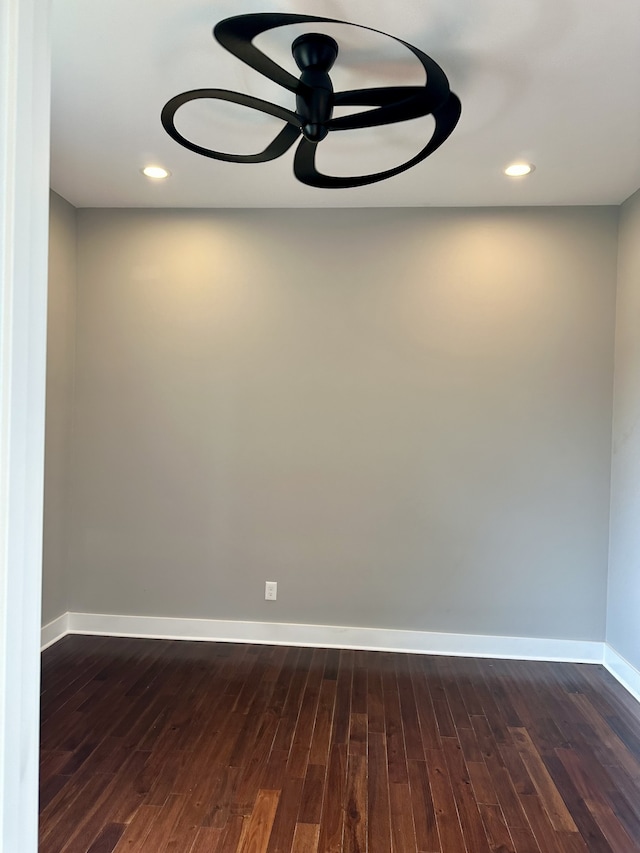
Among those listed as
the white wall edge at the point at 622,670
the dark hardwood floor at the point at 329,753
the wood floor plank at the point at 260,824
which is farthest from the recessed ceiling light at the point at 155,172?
the white wall edge at the point at 622,670

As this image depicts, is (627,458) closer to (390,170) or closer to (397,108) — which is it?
(390,170)

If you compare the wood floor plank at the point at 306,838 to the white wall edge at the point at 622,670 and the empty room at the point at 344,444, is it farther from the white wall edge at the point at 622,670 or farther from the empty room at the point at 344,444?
the white wall edge at the point at 622,670

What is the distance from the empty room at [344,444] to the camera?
2568mm

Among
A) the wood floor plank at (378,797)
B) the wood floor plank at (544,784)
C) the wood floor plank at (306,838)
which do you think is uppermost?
the wood floor plank at (306,838)

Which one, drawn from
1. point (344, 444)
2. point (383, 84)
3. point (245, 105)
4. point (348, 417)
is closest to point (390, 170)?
point (383, 84)

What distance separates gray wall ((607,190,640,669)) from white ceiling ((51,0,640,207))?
1.05 feet

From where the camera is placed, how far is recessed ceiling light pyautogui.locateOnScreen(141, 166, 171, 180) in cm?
290

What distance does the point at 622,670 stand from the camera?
3059 millimetres

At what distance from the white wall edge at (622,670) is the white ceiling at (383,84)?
8.10 ft

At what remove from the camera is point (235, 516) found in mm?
3465

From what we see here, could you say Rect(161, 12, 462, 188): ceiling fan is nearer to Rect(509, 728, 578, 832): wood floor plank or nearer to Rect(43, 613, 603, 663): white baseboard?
Rect(509, 728, 578, 832): wood floor plank

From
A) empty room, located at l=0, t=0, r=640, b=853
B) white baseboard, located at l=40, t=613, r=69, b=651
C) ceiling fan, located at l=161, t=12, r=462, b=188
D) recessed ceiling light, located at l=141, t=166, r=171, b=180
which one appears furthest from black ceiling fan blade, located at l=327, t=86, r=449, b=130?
white baseboard, located at l=40, t=613, r=69, b=651

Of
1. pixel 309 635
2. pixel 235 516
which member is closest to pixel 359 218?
Answer: pixel 235 516

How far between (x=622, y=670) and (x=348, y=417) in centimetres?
199
